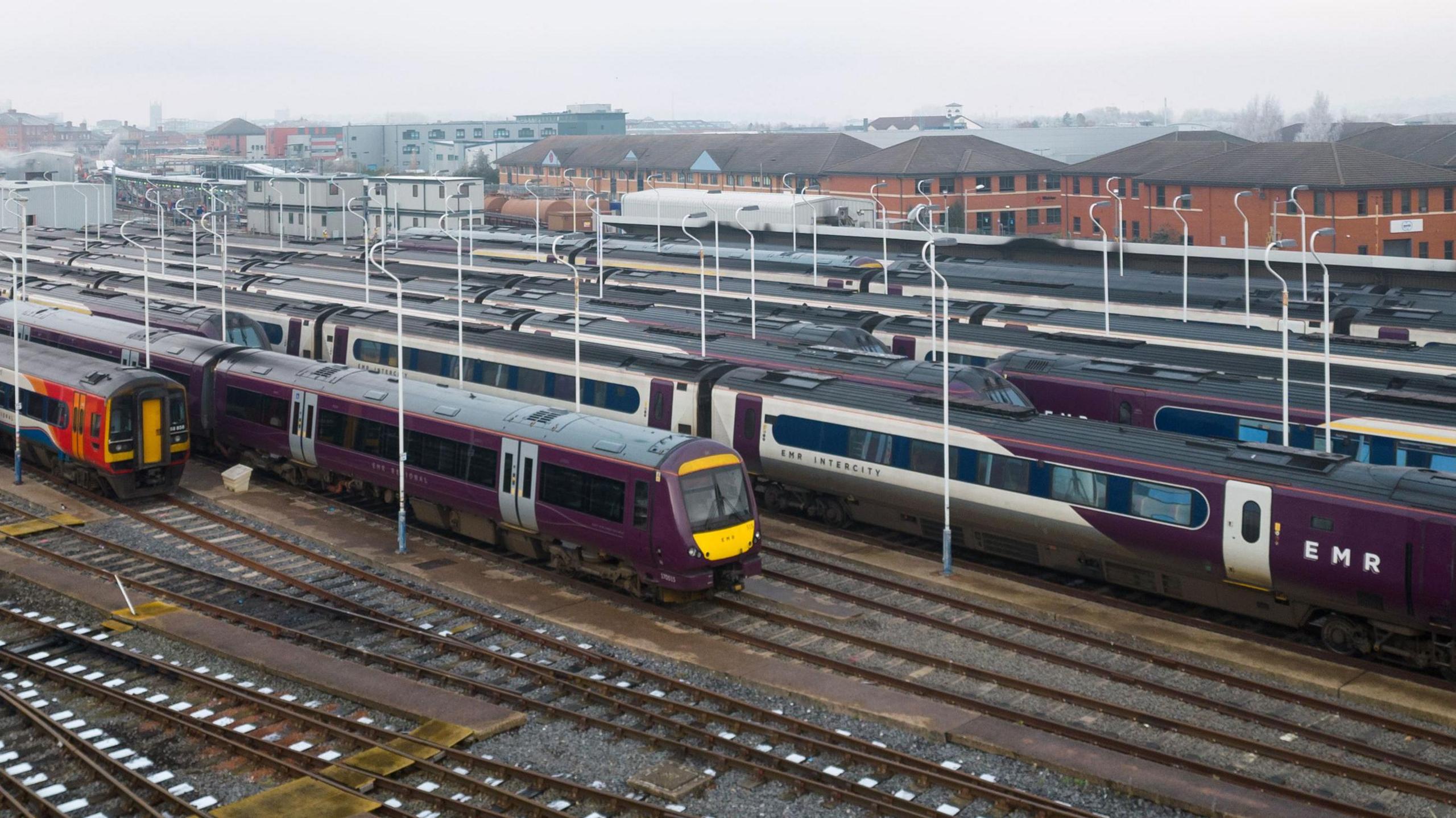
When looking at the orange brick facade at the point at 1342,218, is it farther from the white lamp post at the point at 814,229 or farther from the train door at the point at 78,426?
the train door at the point at 78,426

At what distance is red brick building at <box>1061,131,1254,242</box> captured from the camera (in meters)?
85.4

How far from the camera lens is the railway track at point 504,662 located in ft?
56.5

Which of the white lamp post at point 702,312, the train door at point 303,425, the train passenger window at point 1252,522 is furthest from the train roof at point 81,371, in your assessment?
the train passenger window at point 1252,522

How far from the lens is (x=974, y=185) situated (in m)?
93.9

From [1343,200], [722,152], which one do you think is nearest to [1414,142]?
[1343,200]

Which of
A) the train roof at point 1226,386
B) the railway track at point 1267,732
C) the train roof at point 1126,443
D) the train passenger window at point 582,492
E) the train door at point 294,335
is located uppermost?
the train door at point 294,335

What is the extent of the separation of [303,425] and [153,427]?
10.7 ft

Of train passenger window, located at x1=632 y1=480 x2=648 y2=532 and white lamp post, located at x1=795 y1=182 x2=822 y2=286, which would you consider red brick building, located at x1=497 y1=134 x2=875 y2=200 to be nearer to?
white lamp post, located at x1=795 y1=182 x2=822 y2=286

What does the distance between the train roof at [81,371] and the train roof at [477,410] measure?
247 cm

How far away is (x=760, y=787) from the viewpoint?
1738 centimetres

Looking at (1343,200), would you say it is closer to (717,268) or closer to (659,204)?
(659,204)

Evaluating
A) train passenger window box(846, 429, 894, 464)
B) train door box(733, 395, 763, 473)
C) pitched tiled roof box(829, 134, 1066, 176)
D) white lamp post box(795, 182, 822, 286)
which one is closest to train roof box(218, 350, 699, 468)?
train door box(733, 395, 763, 473)

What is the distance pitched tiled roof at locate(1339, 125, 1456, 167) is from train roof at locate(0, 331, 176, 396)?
264ft

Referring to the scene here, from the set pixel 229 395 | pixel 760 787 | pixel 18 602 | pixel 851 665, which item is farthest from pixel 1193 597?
pixel 229 395
